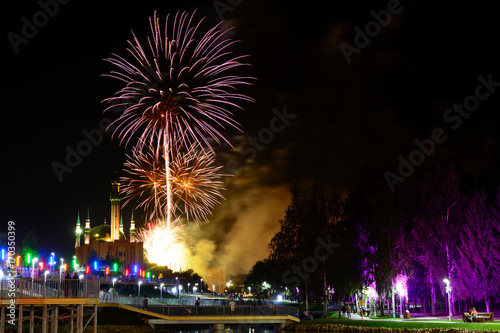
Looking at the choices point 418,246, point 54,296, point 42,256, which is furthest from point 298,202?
point 42,256

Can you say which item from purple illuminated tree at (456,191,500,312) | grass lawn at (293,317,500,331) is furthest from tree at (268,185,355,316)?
purple illuminated tree at (456,191,500,312)

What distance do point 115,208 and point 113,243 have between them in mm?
10968

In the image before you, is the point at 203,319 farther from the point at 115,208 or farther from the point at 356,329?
the point at 115,208

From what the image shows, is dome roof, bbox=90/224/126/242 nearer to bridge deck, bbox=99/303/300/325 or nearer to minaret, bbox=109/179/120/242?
minaret, bbox=109/179/120/242

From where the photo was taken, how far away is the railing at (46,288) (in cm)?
3342

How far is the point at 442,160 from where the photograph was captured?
64188 millimetres

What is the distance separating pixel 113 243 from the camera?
181625 millimetres

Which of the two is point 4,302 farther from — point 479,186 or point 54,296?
point 479,186

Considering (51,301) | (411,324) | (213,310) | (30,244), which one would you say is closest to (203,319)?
(213,310)

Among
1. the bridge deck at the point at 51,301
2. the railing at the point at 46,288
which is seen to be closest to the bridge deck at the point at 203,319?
the railing at the point at 46,288

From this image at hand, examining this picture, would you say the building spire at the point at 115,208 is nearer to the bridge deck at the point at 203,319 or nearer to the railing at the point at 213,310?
the railing at the point at 213,310

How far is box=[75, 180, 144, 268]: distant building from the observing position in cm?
17862

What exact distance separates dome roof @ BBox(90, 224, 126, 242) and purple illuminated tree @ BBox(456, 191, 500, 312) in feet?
463

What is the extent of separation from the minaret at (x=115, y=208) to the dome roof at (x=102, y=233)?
2543 mm
